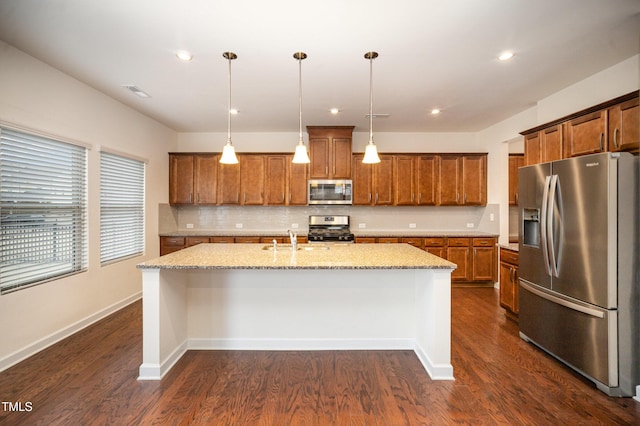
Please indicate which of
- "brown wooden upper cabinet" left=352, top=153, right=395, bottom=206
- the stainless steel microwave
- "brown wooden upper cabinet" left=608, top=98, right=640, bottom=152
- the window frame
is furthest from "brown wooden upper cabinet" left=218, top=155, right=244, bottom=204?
"brown wooden upper cabinet" left=608, top=98, right=640, bottom=152

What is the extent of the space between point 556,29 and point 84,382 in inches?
177

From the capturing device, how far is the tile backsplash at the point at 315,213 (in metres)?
5.47

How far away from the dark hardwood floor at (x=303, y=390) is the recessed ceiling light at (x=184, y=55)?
8.79ft

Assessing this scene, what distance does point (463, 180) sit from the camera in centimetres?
517

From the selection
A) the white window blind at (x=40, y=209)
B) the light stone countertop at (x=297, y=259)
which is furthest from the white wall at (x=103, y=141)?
the light stone countertop at (x=297, y=259)

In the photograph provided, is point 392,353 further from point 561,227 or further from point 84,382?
point 84,382

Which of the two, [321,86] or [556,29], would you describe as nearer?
[556,29]

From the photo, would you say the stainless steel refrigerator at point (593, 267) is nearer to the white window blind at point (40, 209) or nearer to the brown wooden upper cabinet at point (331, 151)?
the brown wooden upper cabinet at point (331, 151)

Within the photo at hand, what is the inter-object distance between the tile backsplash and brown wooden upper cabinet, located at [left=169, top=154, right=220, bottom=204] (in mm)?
366

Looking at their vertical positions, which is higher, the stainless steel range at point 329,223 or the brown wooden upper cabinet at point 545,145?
the brown wooden upper cabinet at point 545,145

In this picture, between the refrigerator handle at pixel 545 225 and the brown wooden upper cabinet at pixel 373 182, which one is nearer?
the refrigerator handle at pixel 545 225

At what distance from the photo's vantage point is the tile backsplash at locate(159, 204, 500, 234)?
5.47 m

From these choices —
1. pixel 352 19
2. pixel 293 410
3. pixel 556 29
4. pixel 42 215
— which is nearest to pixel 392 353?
pixel 293 410

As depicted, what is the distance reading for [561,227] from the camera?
8.12ft
